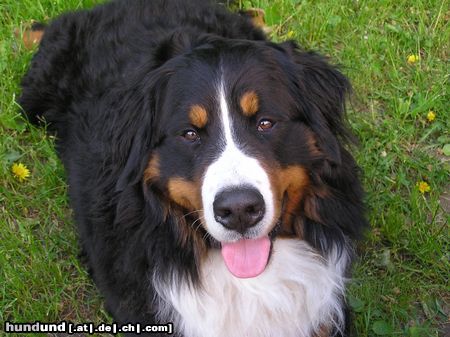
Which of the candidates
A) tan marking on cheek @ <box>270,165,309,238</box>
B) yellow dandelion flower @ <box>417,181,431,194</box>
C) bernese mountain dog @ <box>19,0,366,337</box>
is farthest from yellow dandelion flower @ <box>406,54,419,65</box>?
tan marking on cheek @ <box>270,165,309,238</box>

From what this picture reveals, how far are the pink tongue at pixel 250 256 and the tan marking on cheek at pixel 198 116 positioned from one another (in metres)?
0.48

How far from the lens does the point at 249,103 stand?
2424 millimetres

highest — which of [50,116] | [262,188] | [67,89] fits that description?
[262,188]

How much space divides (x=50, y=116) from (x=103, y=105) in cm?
83

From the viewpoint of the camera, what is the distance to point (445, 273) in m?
3.42

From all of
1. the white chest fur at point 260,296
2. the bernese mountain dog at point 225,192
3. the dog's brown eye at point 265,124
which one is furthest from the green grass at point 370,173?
the dog's brown eye at point 265,124

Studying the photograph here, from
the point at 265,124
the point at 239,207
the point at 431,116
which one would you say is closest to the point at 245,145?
the point at 265,124

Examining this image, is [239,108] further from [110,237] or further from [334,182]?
[110,237]

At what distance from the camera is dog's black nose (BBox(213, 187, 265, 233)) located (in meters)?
2.24

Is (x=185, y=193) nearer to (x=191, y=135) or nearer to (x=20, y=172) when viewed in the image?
(x=191, y=135)

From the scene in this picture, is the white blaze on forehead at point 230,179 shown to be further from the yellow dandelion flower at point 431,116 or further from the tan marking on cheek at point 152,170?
the yellow dandelion flower at point 431,116

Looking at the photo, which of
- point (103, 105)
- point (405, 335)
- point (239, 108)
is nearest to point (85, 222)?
point (103, 105)

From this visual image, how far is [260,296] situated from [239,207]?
0.63 m

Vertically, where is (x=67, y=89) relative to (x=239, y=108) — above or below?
below
